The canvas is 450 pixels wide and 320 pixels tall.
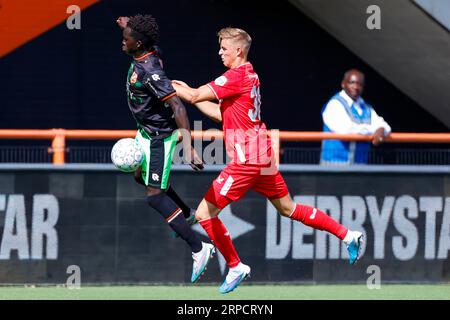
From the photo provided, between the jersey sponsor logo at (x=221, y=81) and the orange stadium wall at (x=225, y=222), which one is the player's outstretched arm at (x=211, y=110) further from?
the orange stadium wall at (x=225, y=222)

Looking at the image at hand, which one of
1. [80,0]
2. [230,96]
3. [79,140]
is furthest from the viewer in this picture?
[80,0]

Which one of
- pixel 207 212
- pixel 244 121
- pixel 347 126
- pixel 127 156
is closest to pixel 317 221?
pixel 207 212

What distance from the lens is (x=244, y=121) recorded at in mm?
9141

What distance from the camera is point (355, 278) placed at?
11156mm

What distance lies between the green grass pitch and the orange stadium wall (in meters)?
0.18

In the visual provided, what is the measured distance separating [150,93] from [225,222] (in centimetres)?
217

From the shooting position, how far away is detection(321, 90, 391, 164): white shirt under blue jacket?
11.2 meters

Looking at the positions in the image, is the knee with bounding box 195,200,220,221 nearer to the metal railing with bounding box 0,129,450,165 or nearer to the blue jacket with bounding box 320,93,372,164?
the metal railing with bounding box 0,129,450,165

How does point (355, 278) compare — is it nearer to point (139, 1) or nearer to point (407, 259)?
point (407, 259)

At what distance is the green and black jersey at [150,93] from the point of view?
9.12 meters

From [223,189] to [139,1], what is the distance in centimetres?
751

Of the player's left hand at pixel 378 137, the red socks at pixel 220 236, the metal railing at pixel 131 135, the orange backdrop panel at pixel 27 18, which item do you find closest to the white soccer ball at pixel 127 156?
the red socks at pixel 220 236

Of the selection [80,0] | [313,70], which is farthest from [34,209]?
[313,70]

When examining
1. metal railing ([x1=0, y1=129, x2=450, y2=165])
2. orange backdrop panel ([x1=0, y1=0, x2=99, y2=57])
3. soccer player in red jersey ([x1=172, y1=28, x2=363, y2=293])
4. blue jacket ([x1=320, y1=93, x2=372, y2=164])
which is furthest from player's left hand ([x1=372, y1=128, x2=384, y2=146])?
orange backdrop panel ([x1=0, y1=0, x2=99, y2=57])
